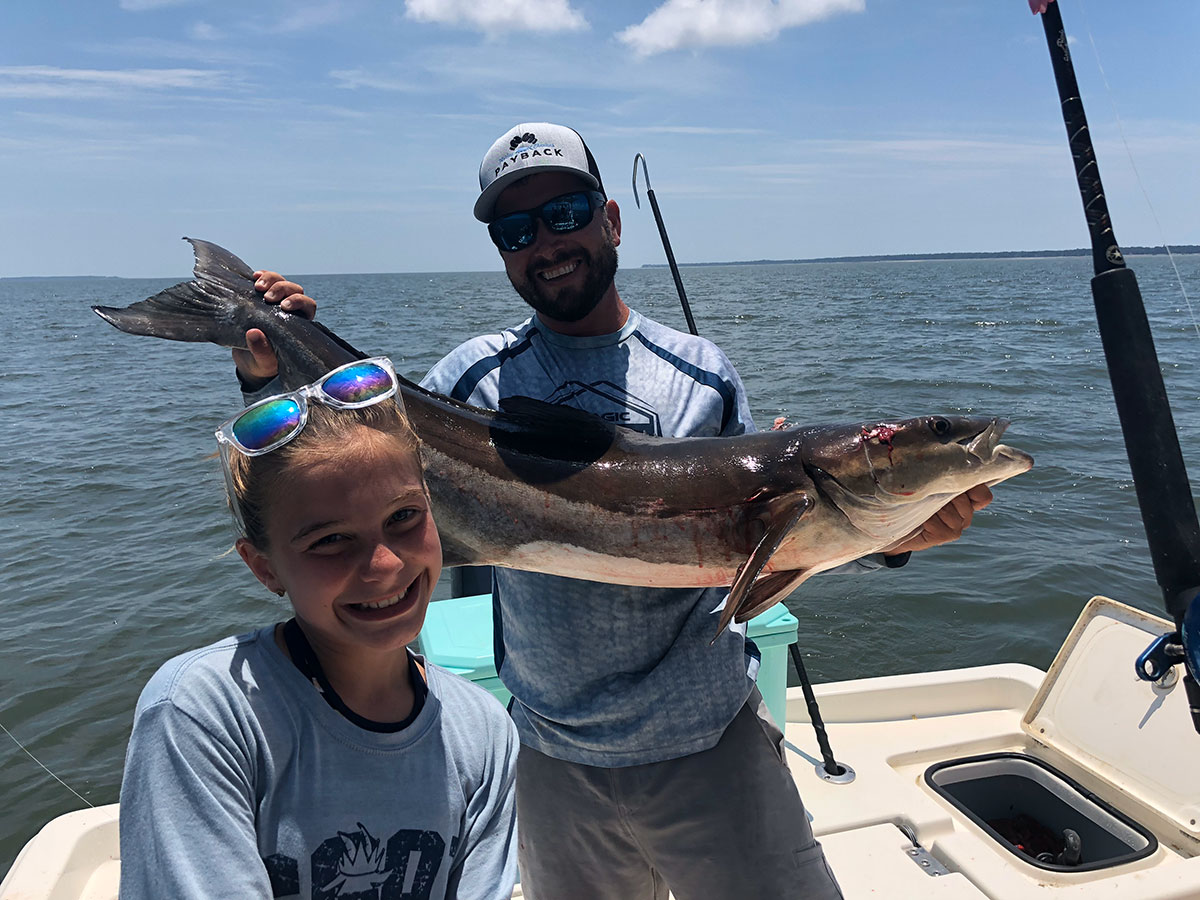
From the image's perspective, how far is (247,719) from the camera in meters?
1.50

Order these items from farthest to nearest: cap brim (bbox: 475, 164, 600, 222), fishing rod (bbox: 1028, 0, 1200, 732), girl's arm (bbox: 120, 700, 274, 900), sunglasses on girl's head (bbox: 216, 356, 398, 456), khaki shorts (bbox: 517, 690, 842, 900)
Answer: fishing rod (bbox: 1028, 0, 1200, 732) < cap brim (bbox: 475, 164, 600, 222) < khaki shorts (bbox: 517, 690, 842, 900) < sunglasses on girl's head (bbox: 216, 356, 398, 456) < girl's arm (bbox: 120, 700, 274, 900)

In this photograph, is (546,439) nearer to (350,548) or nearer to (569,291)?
(569,291)

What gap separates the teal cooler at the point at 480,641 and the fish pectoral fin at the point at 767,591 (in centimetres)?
98

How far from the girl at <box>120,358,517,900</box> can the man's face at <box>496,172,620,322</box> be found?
3.30 feet

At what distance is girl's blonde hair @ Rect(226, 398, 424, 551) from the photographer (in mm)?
1599

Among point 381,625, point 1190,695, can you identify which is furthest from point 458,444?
point 1190,695

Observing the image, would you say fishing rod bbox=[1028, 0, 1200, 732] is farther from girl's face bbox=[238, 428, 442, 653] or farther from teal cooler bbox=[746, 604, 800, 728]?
girl's face bbox=[238, 428, 442, 653]

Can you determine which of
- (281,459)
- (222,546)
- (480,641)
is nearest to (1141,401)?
(480,641)

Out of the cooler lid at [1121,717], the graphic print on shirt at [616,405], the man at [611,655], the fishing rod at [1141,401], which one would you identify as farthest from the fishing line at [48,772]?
the fishing rod at [1141,401]

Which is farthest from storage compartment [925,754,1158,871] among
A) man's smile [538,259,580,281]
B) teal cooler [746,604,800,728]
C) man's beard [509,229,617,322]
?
man's smile [538,259,580,281]

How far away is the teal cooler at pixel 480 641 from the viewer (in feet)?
11.6

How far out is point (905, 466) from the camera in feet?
8.27

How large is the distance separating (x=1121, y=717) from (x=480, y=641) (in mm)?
3170

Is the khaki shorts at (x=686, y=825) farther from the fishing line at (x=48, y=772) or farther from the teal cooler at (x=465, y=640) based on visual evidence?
the fishing line at (x=48, y=772)
